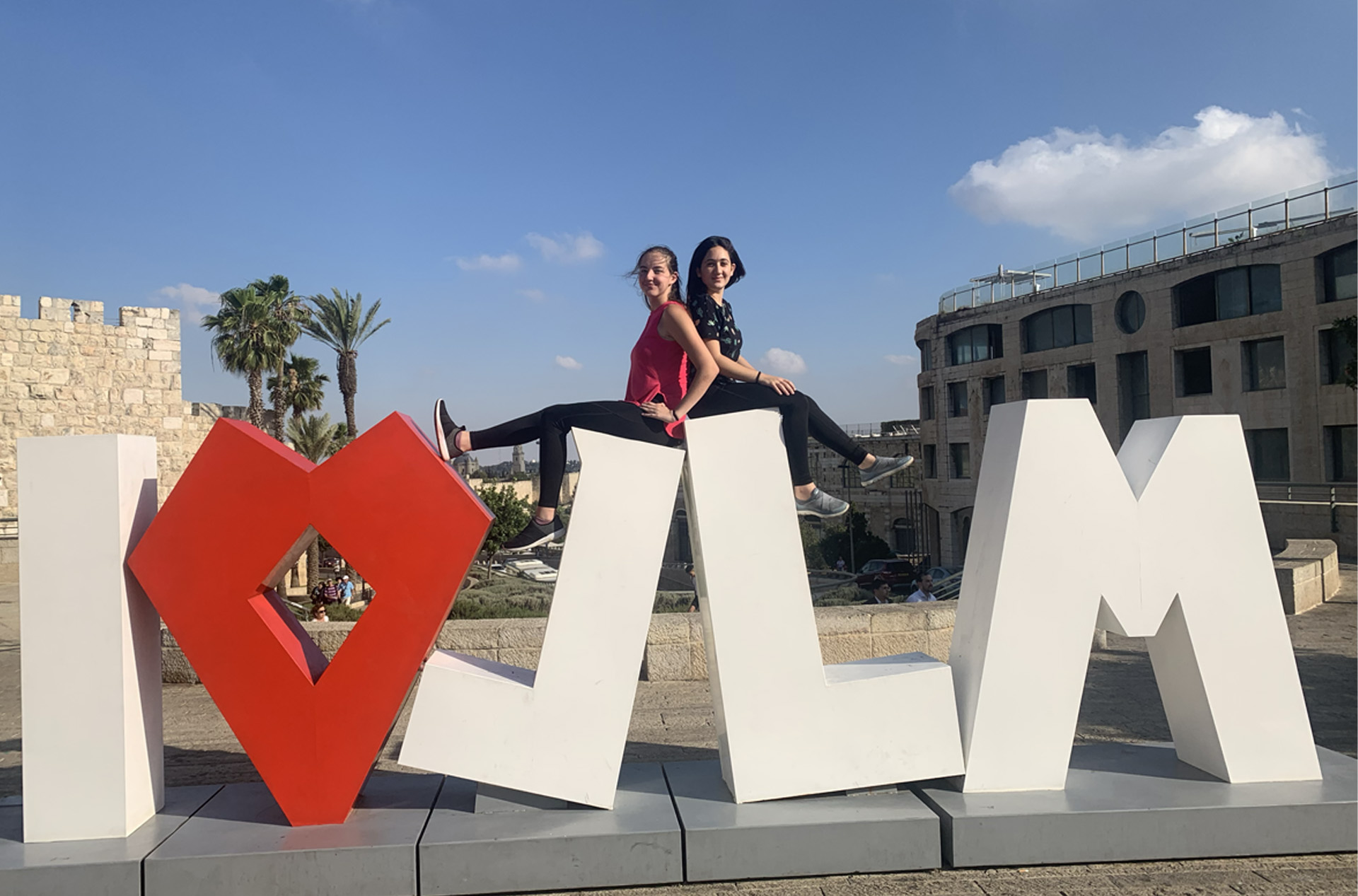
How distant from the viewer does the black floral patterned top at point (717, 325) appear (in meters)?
5.67

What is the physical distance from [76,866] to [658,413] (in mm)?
4061

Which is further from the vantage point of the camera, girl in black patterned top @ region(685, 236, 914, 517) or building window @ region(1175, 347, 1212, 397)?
building window @ region(1175, 347, 1212, 397)

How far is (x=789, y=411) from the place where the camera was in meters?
5.75

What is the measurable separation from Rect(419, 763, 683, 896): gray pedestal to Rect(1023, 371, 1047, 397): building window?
38405 mm

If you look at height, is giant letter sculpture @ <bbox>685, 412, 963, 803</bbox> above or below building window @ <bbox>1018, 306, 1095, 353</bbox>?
below

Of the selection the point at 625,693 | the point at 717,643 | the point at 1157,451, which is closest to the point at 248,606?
the point at 625,693

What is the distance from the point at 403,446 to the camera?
16.8 feet

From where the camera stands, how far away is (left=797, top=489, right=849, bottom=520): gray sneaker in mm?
5910

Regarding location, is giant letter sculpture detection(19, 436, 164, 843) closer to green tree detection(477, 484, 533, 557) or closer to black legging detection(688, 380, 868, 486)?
black legging detection(688, 380, 868, 486)

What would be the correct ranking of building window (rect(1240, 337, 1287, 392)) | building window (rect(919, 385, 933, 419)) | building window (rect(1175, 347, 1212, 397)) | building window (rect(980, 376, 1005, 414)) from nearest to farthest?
building window (rect(1240, 337, 1287, 392))
building window (rect(1175, 347, 1212, 397))
building window (rect(980, 376, 1005, 414))
building window (rect(919, 385, 933, 419))

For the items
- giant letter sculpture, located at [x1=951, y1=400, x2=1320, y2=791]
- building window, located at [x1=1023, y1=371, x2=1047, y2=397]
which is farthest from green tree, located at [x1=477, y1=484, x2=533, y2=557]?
building window, located at [x1=1023, y1=371, x2=1047, y2=397]

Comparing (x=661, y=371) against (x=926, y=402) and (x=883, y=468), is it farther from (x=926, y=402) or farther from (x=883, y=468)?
(x=926, y=402)

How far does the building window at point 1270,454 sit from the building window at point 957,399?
13.2m

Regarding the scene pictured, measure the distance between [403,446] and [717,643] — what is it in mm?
2232
